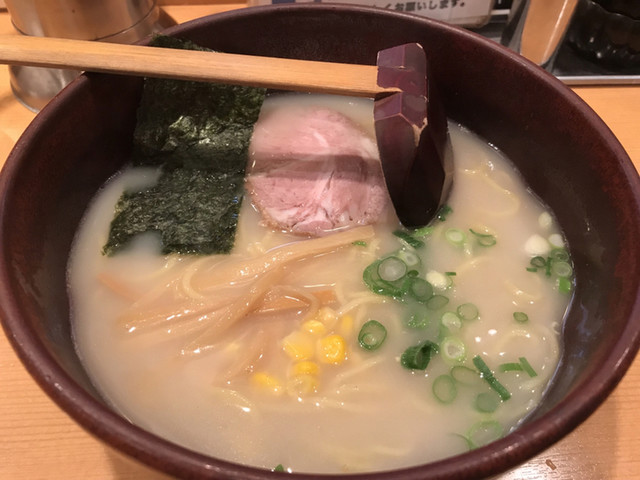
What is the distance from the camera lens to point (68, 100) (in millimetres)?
1372

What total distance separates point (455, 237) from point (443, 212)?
108 millimetres

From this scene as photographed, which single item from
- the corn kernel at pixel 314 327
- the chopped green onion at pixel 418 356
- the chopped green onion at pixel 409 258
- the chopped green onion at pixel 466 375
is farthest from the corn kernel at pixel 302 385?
the chopped green onion at pixel 409 258

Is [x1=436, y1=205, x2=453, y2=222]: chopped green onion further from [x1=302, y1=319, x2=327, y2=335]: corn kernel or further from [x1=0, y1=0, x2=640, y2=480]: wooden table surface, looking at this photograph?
[x1=0, y1=0, x2=640, y2=480]: wooden table surface

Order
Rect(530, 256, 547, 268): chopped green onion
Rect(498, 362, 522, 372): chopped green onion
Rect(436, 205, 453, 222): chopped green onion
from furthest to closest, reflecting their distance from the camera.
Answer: Rect(436, 205, 453, 222): chopped green onion → Rect(530, 256, 547, 268): chopped green onion → Rect(498, 362, 522, 372): chopped green onion

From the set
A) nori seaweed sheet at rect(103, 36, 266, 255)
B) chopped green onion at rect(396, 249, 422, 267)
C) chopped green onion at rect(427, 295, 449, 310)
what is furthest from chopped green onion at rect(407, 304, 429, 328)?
nori seaweed sheet at rect(103, 36, 266, 255)

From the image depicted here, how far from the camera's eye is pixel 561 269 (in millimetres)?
1501

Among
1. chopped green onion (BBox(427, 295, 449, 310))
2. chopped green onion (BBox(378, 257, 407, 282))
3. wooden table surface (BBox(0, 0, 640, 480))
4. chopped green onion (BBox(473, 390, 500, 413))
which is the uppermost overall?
chopped green onion (BBox(378, 257, 407, 282))

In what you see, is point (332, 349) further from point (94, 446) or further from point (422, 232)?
point (94, 446)

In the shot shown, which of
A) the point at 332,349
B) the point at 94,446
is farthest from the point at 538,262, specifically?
the point at 94,446

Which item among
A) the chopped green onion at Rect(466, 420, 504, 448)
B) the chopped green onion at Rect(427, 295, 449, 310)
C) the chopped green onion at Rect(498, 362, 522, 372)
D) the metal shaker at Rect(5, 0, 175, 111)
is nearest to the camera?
the chopped green onion at Rect(466, 420, 504, 448)

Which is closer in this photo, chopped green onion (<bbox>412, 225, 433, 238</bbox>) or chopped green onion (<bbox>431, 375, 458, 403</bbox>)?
chopped green onion (<bbox>431, 375, 458, 403</bbox>)

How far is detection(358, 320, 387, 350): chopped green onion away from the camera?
52.8 inches

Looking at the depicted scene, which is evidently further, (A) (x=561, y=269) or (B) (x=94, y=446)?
(A) (x=561, y=269)

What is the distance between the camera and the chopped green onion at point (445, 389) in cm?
126
